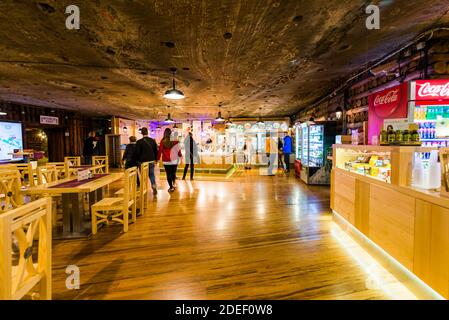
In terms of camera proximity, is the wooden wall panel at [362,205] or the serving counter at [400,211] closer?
the serving counter at [400,211]

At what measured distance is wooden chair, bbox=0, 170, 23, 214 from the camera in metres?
3.32

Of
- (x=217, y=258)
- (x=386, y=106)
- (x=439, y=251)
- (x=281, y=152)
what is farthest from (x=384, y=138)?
(x=281, y=152)

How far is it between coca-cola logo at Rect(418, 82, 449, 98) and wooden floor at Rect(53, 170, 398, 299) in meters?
2.51

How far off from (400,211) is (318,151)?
545 centimetres

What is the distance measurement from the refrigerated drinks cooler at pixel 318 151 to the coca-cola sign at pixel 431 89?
3519 mm

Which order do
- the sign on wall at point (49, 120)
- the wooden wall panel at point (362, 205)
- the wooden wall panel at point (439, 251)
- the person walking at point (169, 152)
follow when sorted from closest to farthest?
1. the wooden wall panel at point (439, 251)
2. the wooden wall panel at point (362, 205)
3. the person walking at point (169, 152)
4. the sign on wall at point (49, 120)

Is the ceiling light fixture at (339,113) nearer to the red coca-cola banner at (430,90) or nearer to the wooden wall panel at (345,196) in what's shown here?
the red coca-cola banner at (430,90)

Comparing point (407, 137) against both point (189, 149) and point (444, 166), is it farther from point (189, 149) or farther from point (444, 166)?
point (189, 149)

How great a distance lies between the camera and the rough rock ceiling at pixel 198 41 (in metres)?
2.64

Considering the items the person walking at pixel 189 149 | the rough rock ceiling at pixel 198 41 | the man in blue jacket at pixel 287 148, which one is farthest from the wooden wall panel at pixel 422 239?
the man in blue jacket at pixel 287 148

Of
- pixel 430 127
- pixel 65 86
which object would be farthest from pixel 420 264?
pixel 65 86

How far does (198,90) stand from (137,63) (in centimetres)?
245

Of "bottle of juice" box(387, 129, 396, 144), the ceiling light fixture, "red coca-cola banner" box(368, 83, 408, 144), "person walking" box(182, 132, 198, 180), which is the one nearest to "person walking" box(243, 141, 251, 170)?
"person walking" box(182, 132, 198, 180)

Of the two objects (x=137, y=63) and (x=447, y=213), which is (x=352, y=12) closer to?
(x=447, y=213)
